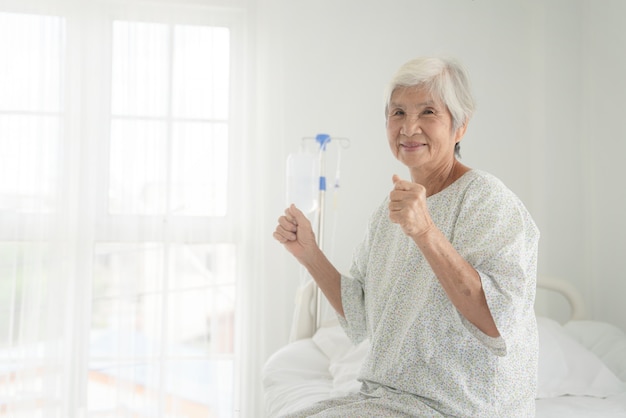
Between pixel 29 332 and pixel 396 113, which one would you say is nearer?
pixel 396 113

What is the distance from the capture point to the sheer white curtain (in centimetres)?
272

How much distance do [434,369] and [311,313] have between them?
1401mm

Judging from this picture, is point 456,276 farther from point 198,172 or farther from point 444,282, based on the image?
point 198,172

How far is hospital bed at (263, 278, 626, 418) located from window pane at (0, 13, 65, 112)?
1423 millimetres

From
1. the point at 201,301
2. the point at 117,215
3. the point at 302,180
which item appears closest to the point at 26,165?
the point at 117,215

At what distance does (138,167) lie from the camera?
2.79 m

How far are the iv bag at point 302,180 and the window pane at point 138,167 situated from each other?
27.2 inches

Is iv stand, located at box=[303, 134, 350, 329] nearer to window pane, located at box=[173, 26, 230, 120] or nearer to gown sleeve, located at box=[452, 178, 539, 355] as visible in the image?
window pane, located at box=[173, 26, 230, 120]

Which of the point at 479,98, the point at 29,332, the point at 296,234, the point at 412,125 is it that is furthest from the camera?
the point at 479,98

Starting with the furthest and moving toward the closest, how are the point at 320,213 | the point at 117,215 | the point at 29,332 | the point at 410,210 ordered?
the point at 117,215, the point at 29,332, the point at 320,213, the point at 410,210

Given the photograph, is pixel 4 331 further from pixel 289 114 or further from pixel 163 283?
pixel 289 114

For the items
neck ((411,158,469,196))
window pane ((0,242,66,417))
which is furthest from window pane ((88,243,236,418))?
neck ((411,158,469,196))

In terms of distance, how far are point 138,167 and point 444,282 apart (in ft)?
6.69

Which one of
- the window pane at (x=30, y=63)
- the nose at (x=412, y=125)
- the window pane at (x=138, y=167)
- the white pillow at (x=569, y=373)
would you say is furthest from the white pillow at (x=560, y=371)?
the window pane at (x=30, y=63)
